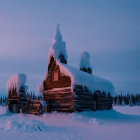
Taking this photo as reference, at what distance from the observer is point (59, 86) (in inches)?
852

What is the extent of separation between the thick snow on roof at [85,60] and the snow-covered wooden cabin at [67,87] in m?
5.61

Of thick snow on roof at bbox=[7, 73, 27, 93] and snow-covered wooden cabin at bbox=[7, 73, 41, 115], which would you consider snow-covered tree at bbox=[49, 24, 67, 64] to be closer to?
thick snow on roof at bbox=[7, 73, 27, 93]

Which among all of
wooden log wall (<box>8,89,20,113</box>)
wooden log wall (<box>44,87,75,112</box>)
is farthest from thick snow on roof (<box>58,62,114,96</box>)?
wooden log wall (<box>8,89,20,113</box>)

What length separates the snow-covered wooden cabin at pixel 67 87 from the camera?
2000 cm

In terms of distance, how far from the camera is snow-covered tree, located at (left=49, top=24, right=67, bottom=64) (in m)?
22.5

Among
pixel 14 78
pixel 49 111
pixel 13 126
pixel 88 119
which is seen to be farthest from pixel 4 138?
pixel 14 78

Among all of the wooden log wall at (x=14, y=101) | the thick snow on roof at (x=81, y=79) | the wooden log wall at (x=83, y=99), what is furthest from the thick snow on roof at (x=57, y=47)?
the wooden log wall at (x=14, y=101)

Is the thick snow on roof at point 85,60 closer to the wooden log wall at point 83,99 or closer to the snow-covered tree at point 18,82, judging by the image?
the wooden log wall at point 83,99

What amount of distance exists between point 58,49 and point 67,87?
5218 mm

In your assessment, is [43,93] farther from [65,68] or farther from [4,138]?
[4,138]

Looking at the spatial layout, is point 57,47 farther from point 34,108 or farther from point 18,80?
point 34,108

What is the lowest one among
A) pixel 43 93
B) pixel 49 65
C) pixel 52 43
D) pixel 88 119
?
pixel 88 119

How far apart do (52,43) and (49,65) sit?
2.82m

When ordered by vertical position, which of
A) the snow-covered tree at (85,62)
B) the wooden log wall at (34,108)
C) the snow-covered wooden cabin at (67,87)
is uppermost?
the snow-covered tree at (85,62)
